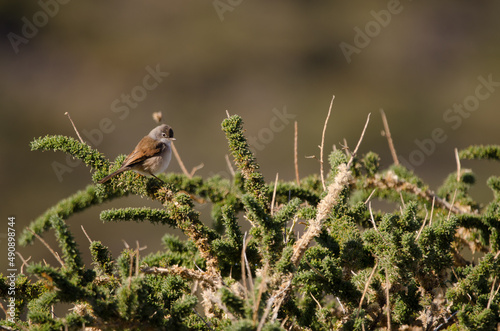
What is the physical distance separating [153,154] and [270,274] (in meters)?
1.81

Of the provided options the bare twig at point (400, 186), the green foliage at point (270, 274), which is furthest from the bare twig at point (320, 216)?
the bare twig at point (400, 186)

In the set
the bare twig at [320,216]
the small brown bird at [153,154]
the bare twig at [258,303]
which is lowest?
the bare twig at [258,303]

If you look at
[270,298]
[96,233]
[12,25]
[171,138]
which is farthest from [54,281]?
[12,25]

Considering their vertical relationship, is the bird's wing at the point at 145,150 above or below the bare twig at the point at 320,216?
above

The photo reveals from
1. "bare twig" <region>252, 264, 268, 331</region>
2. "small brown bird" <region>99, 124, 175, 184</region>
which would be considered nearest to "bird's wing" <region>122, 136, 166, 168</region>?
"small brown bird" <region>99, 124, 175, 184</region>

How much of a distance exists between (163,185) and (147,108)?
397 inches

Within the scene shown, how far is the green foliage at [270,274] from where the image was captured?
138 centimetres

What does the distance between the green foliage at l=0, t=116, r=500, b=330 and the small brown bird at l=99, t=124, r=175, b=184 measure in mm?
714

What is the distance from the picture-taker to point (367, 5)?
15.4m

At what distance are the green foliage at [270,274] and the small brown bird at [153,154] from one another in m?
0.71

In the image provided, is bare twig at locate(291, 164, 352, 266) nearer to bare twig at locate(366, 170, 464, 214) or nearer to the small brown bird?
bare twig at locate(366, 170, 464, 214)

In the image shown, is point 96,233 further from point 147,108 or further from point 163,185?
point 163,185

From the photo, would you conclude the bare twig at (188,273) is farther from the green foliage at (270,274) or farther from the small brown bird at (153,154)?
the small brown bird at (153,154)

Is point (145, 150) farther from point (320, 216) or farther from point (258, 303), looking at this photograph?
point (258, 303)
